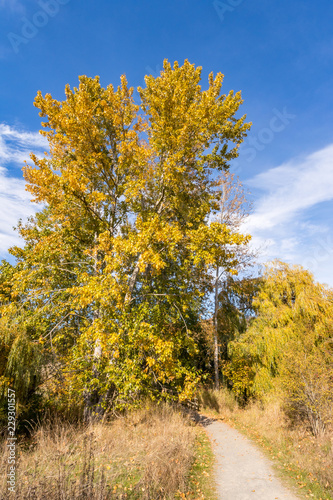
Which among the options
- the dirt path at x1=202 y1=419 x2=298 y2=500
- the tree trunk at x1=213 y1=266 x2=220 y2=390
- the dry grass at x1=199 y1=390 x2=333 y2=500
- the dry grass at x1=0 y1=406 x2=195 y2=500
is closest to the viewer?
the dry grass at x1=0 y1=406 x2=195 y2=500

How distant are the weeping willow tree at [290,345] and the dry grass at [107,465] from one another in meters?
3.91

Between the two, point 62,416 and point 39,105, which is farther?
point 39,105

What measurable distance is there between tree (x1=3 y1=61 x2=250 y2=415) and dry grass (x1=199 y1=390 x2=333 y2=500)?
2.90 metres

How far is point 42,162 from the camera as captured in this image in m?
8.41

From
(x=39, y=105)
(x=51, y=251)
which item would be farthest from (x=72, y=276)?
(x=39, y=105)

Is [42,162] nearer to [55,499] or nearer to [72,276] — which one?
[72,276]

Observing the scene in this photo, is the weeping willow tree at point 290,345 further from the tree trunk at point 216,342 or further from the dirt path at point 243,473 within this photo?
the dirt path at point 243,473

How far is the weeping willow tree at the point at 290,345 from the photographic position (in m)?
7.34

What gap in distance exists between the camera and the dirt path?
4465 millimetres

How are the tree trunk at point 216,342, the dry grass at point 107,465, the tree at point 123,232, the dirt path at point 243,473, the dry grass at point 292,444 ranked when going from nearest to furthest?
the dry grass at point 107,465 → the dirt path at point 243,473 → the dry grass at point 292,444 → the tree at point 123,232 → the tree trunk at point 216,342

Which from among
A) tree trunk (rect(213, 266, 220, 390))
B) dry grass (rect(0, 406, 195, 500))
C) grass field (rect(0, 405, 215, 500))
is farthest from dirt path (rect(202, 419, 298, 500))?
tree trunk (rect(213, 266, 220, 390))

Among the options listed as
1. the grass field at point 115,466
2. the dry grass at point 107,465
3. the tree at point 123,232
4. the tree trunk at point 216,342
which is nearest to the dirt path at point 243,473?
the grass field at point 115,466

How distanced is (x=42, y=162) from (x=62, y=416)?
8615 millimetres

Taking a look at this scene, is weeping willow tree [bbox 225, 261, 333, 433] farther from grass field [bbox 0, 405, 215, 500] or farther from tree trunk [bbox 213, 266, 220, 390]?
grass field [bbox 0, 405, 215, 500]
